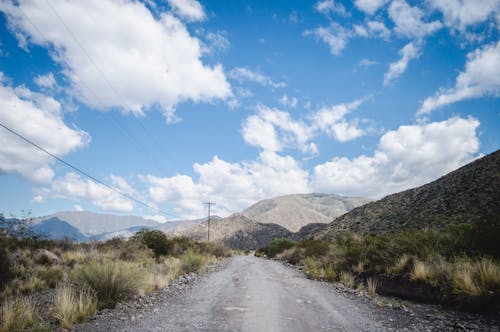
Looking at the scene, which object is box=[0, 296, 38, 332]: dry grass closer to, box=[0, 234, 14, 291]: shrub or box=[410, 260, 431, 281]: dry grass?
box=[0, 234, 14, 291]: shrub

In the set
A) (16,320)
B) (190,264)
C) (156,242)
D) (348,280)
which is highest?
(156,242)

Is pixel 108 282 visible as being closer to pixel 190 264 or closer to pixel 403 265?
pixel 190 264

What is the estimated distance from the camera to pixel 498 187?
30.9m

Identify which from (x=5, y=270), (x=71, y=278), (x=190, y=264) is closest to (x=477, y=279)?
(x=71, y=278)

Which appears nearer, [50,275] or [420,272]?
[420,272]

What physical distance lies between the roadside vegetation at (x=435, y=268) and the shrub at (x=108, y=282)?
7760 millimetres

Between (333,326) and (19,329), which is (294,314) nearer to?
(333,326)

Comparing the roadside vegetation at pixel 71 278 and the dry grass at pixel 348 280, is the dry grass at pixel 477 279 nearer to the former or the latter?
the dry grass at pixel 348 280

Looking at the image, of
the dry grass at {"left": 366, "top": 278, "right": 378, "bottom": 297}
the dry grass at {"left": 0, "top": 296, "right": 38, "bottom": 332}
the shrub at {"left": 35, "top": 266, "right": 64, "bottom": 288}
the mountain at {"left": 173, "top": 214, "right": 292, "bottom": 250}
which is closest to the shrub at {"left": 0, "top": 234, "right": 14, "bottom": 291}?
the shrub at {"left": 35, "top": 266, "right": 64, "bottom": 288}

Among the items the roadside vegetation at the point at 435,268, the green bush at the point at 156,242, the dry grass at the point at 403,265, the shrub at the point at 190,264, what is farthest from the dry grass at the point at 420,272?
the green bush at the point at 156,242

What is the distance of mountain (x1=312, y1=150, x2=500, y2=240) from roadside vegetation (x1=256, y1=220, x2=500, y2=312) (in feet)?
60.6

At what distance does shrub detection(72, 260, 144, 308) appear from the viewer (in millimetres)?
7258

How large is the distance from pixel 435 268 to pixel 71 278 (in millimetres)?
10700

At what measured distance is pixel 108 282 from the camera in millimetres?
7398
